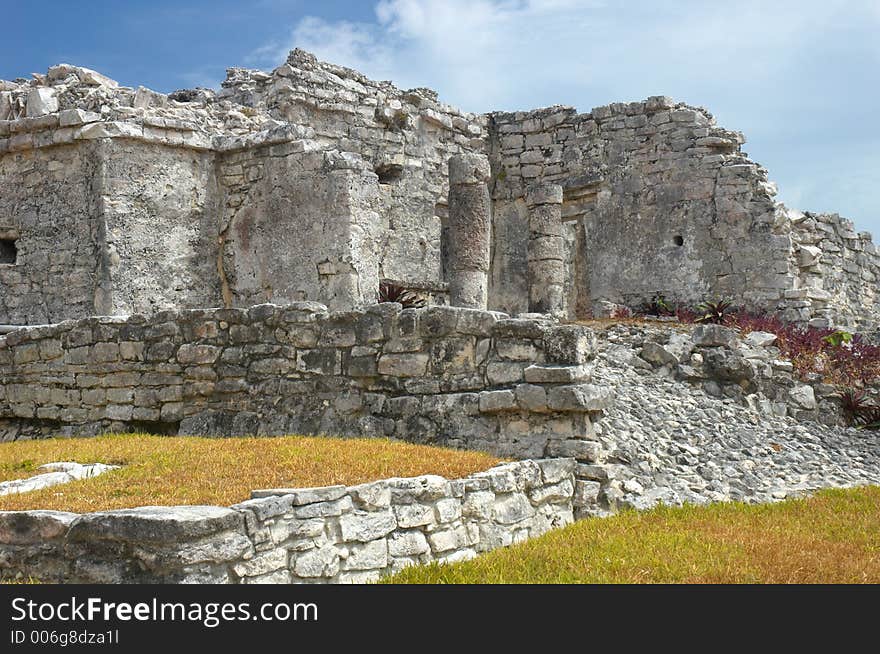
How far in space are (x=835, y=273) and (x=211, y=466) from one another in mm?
14810

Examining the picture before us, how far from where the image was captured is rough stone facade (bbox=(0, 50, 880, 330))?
11.5 meters

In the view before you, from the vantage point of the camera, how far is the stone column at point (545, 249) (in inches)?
609

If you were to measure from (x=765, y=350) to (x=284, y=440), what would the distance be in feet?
22.2

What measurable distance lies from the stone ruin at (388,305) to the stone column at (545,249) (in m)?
0.05

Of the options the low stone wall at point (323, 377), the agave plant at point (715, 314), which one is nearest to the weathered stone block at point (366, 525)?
the low stone wall at point (323, 377)

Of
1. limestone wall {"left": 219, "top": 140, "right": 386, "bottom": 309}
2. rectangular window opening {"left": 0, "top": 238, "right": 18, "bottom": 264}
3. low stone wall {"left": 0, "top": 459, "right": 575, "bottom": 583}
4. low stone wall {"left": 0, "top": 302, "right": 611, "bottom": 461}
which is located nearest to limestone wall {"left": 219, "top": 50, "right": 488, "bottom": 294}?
limestone wall {"left": 219, "top": 140, "right": 386, "bottom": 309}

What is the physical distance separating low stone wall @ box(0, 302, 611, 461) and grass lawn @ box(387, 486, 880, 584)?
0.94 m

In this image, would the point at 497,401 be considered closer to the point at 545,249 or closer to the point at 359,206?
the point at 359,206

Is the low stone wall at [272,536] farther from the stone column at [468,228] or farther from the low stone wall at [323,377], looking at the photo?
the stone column at [468,228]

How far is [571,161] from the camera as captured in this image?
18344 millimetres

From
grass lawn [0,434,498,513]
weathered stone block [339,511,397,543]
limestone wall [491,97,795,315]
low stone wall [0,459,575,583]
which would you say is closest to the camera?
low stone wall [0,459,575,583]

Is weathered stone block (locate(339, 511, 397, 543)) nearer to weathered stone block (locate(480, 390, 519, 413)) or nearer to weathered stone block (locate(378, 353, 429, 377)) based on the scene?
weathered stone block (locate(480, 390, 519, 413))
